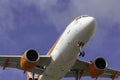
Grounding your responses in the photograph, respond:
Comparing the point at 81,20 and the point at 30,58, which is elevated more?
the point at 81,20

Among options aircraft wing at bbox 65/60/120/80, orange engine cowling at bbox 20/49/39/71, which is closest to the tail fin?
aircraft wing at bbox 65/60/120/80

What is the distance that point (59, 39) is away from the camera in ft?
108

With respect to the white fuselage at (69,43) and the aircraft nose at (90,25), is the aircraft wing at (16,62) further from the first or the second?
the aircraft nose at (90,25)

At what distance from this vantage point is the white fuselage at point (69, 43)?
3084 cm

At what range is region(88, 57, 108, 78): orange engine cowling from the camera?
34972 mm

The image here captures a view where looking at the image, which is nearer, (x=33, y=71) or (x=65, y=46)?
(x=65, y=46)

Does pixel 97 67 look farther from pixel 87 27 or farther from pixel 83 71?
pixel 87 27

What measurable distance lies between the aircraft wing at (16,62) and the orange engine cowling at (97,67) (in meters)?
4.38

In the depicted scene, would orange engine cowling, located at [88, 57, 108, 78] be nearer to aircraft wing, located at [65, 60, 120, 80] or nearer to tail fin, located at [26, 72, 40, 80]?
aircraft wing, located at [65, 60, 120, 80]

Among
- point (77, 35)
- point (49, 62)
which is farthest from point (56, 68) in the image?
point (77, 35)

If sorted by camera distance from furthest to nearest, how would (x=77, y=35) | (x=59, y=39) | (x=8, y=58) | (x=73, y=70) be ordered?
(x=73, y=70) < (x=8, y=58) < (x=59, y=39) < (x=77, y=35)

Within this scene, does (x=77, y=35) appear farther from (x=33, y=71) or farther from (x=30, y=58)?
(x=33, y=71)

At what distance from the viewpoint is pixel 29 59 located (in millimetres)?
32750

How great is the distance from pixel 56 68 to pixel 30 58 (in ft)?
8.02
